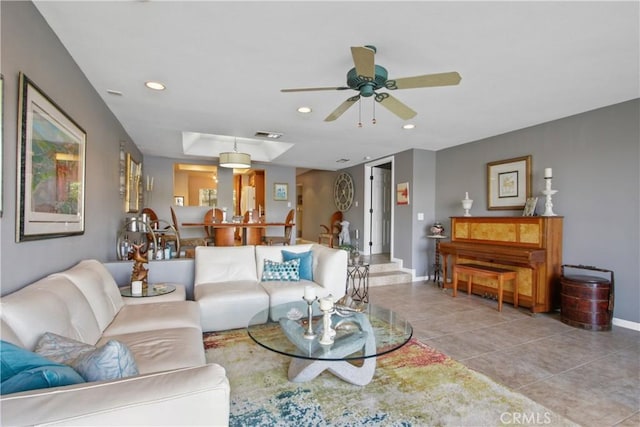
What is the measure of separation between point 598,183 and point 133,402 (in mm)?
4551

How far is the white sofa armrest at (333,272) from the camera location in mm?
3342

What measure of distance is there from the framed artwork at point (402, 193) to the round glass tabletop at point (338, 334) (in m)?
3.39

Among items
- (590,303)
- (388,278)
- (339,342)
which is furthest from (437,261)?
(339,342)

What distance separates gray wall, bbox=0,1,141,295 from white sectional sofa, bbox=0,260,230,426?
16 cm

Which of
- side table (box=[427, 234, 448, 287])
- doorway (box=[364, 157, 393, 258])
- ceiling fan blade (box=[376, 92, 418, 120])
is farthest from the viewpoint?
doorway (box=[364, 157, 393, 258])

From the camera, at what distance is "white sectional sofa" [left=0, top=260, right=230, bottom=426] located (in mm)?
771

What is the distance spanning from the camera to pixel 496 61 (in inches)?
92.2

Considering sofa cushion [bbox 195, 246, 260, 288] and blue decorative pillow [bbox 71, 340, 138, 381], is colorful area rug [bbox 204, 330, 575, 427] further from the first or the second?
sofa cushion [bbox 195, 246, 260, 288]

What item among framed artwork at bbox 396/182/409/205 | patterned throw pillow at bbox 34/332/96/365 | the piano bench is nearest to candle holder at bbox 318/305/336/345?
patterned throw pillow at bbox 34/332/96/365

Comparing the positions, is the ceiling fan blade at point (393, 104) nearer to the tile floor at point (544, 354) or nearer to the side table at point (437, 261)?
the tile floor at point (544, 354)

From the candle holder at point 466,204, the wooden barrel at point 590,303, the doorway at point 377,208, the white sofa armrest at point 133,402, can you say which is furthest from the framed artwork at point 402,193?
the white sofa armrest at point 133,402

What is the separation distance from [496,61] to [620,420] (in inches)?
97.0

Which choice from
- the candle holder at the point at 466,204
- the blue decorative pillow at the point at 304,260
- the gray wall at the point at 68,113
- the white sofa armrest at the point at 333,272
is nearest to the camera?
the gray wall at the point at 68,113

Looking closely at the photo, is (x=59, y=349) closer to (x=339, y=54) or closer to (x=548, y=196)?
(x=339, y=54)
